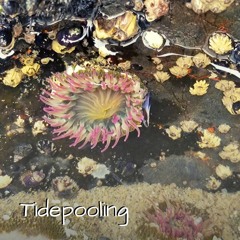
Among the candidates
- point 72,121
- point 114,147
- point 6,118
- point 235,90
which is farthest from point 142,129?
point 6,118

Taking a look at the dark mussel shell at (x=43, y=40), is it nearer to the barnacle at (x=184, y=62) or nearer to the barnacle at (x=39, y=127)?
the barnacle at (x=39, y=127)

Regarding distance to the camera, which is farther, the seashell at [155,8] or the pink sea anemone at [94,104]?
the pink sea anemone at [94,104]

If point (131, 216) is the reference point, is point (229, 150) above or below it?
above

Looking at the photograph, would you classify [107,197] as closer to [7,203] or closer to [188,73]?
[7,203]

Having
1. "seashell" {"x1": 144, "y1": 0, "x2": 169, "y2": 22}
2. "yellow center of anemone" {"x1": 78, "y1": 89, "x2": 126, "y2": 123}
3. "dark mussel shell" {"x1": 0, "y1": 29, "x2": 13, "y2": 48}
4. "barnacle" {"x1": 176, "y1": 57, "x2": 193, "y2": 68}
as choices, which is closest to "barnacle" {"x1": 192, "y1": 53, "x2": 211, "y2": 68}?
"barnacle" {"x1": 176, "y1": 57, "x2": 193, "y2": 68}

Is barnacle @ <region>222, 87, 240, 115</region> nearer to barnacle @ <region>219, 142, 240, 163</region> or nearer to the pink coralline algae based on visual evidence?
barnacle @ <region>219, 142, 240, 163</region>

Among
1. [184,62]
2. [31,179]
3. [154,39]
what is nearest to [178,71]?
[184,62]

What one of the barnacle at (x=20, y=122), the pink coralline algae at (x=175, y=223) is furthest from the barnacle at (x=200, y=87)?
the barnacle at (x=20, y=122)
